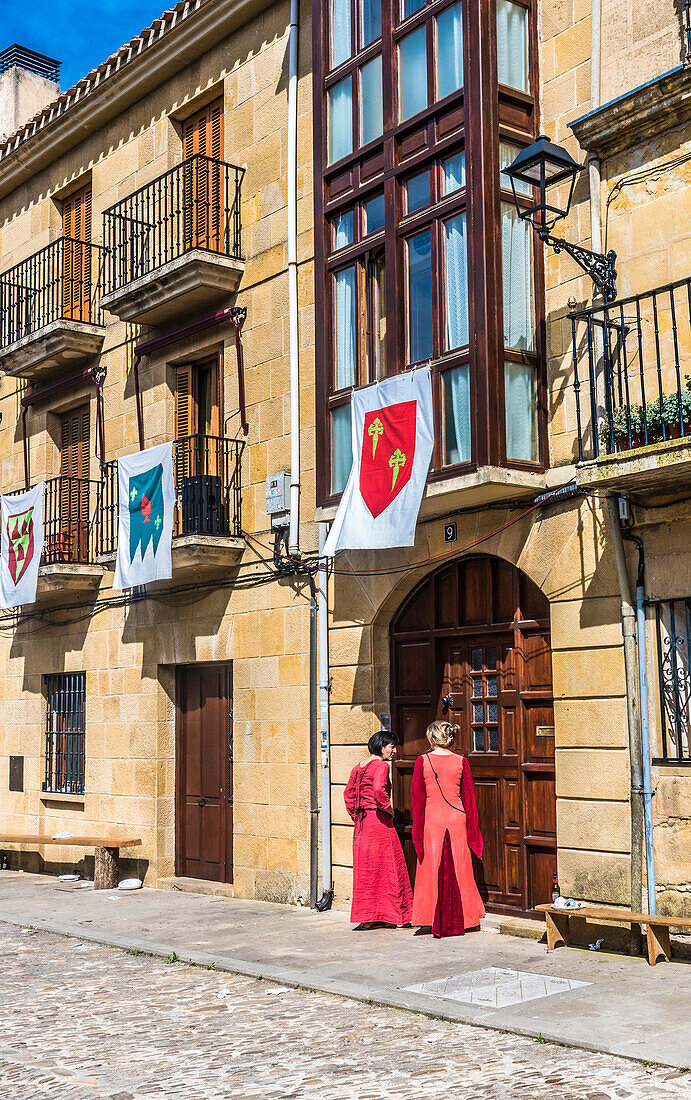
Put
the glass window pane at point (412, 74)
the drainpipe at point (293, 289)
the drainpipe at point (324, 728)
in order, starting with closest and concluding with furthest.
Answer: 1. the glass window pane at point (412, 74)
2. the drainpipe at point (324, 728)
3. the drainpipe at point (293, 289)

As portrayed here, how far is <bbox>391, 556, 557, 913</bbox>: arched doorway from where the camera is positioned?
9.44m

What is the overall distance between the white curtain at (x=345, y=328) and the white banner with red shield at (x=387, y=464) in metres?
0.51

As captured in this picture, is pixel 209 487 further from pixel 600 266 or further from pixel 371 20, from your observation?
pixel 600 266

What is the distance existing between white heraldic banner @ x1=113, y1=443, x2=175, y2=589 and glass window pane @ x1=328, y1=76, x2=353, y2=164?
355cm

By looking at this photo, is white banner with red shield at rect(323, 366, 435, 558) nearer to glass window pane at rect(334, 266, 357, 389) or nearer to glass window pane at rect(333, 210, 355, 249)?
glass window pane at rect(334, 266, 357, 389)

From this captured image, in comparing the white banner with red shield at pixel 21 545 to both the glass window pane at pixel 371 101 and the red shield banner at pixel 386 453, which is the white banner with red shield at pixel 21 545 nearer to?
the red shield banner at pixel 386 453

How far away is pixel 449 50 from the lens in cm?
996

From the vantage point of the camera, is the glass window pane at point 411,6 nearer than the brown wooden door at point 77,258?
Yes

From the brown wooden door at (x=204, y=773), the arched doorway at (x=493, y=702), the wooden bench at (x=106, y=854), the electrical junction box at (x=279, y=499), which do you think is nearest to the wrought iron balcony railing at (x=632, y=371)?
the arched doorway at (x=493, y=702)

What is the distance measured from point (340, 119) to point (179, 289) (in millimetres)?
2673

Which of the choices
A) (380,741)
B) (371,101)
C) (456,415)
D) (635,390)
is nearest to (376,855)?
(380,741)

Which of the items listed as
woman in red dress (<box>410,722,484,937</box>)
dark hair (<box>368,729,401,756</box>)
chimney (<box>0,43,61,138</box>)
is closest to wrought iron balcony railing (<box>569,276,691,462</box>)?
woman in red dress (<box>410,722,484,937</box>)

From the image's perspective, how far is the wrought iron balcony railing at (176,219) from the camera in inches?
517

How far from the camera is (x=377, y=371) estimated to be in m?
10.6
